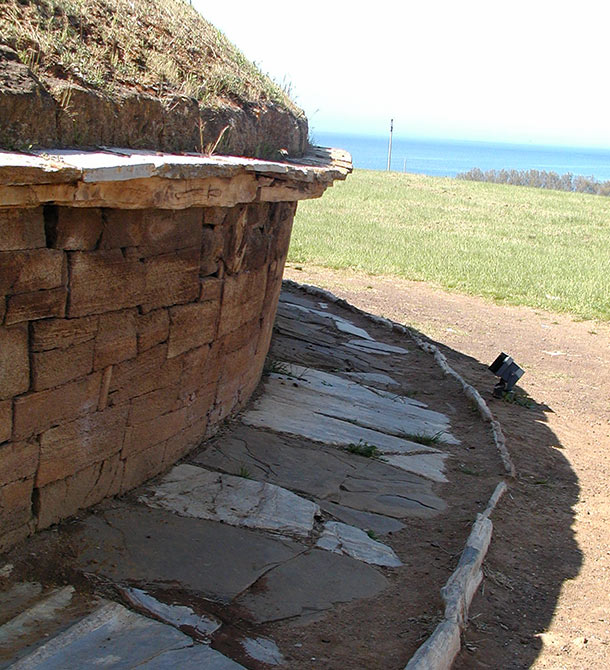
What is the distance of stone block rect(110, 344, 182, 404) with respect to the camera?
4.80 m

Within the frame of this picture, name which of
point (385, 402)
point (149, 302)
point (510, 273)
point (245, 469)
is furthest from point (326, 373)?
point (510, 273)

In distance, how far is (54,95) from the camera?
432 cm

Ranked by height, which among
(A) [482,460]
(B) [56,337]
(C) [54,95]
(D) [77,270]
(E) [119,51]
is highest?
(E) [119,51]

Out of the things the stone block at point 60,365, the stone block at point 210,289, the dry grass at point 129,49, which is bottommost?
the stone block at point 60,365

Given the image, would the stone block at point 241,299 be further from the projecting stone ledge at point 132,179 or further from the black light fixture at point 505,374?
the black light fixture at point 505,374

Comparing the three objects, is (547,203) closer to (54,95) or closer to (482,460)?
(482,460)

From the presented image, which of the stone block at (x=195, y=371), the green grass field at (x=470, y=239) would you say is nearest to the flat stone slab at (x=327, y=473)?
the stone block at (x=195, y=371)

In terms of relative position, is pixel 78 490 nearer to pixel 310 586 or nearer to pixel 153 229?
pixel 310 586

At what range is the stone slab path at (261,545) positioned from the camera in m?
3.81

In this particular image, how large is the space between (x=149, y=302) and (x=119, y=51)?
5.38 feet

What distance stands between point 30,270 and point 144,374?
1.24 m

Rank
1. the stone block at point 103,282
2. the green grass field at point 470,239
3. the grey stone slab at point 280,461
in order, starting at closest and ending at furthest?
the stone block at point 103,282
the grey stone slab at point 280,461
the green grass field at point 470,239

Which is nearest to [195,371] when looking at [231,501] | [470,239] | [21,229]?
[231,501]

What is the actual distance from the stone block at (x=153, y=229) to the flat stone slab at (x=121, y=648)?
A: 186cm
